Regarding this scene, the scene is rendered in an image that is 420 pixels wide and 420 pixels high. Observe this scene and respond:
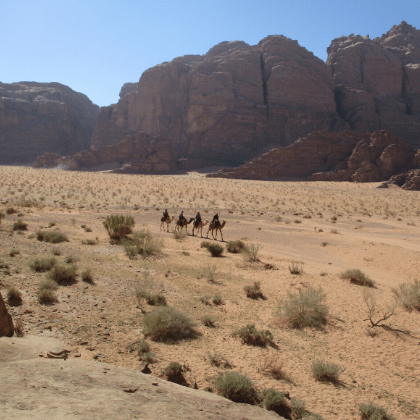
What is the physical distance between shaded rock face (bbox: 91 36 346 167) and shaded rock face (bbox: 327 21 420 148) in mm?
5543

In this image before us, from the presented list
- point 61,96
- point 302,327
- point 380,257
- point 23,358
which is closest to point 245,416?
point 23,358

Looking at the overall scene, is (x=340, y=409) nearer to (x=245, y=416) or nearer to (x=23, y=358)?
(x=245, y=416)

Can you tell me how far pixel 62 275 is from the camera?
8.62 m

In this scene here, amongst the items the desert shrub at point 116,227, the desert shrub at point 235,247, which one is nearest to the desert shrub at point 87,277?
the desert shrub at point 116,227


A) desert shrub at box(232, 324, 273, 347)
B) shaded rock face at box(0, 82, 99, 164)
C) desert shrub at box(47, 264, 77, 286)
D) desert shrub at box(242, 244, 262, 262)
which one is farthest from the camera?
shaded rock face at box(0, 82, 99, 164)

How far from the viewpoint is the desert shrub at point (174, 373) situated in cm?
509

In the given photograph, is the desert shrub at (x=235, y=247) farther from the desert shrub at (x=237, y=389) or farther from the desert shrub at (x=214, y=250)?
→ the desert shrub at (x=237, y=389)

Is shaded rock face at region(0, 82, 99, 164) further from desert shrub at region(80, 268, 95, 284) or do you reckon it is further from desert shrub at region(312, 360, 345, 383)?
desert shrub at region(312, 360, 345, 383)

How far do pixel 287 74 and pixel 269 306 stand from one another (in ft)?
315

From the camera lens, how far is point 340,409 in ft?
16.2

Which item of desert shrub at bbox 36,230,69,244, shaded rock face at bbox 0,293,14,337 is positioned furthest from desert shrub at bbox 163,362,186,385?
desert shrub at bbox 36,230,69,244

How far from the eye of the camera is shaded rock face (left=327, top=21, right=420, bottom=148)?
298 feet

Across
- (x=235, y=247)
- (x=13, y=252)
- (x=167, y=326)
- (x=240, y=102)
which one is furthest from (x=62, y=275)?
(x=240, y=102)

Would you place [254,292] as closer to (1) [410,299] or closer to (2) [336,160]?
(1) [410,299]
